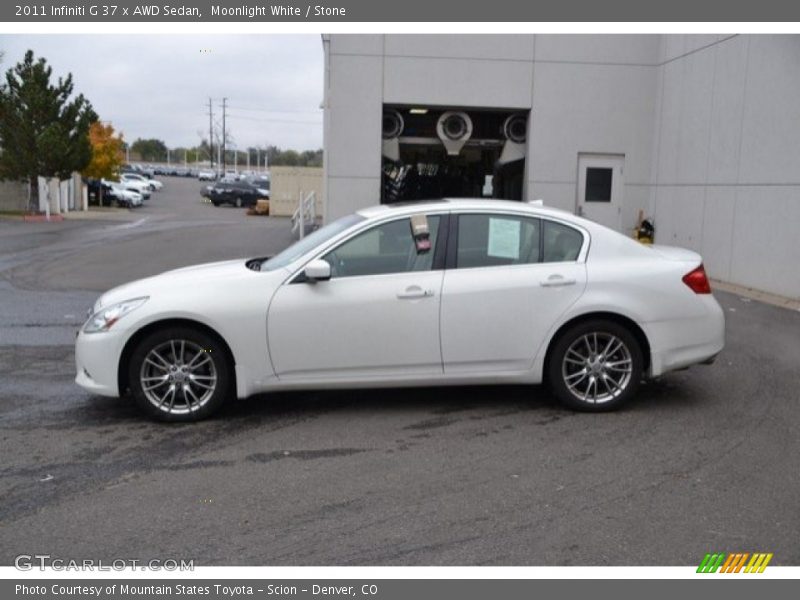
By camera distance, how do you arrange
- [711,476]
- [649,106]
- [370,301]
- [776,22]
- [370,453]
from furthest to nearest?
[649,106] → [776,22] → [370,301] → [370,453] → [711,476]

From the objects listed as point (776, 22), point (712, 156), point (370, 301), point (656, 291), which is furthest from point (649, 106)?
point (370, 301)

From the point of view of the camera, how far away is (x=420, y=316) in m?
6.11

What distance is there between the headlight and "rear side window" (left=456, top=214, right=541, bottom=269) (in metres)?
2.38

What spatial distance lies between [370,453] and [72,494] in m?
1.83

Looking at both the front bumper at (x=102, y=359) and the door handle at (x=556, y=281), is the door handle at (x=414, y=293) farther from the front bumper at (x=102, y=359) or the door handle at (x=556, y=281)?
the front bumper at (x=102, y=359)

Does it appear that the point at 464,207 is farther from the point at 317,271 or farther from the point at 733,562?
the point at 733,562

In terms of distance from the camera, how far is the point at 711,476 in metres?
5.08

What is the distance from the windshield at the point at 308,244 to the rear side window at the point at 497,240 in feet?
2.71

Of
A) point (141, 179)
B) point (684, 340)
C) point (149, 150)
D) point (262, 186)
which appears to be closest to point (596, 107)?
point (684, 340)

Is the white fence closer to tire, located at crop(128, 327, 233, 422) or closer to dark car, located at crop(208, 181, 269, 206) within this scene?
dark car, located at crop(208, 181, 269, 206)

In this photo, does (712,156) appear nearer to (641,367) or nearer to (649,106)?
(649,106)

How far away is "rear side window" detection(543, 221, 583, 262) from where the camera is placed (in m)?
6.40

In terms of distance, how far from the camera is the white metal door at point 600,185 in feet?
52.1

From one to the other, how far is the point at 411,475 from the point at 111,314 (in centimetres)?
251
